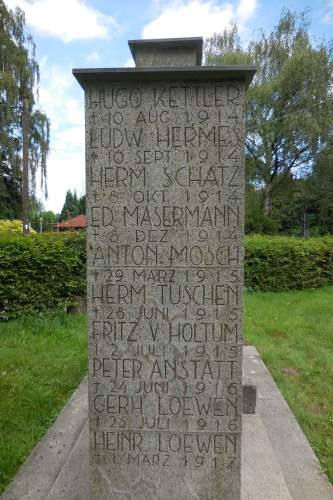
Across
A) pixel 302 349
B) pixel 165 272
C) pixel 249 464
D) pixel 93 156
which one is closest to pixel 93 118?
pixel 93 156

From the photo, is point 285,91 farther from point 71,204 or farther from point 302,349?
point 71,204

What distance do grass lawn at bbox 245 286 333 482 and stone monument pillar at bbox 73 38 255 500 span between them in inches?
44.5

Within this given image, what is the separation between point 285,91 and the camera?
18.5 m

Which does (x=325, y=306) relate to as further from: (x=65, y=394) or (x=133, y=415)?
(x=133, y=415)

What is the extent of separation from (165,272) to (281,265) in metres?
7.63

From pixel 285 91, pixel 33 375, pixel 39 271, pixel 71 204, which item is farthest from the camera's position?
pixel 71 204

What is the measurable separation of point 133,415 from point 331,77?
19.9m

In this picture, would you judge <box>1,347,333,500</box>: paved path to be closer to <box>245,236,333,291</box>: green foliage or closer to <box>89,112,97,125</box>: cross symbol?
<box>89,112,97,125</box>: cross symbol

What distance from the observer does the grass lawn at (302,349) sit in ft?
10.3

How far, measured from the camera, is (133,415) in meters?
2.04

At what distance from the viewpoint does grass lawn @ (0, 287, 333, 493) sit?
115 inches

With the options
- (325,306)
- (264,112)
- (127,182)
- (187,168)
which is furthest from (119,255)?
(264,112)

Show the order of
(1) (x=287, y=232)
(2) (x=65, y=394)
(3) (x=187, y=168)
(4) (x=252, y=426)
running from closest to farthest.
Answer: (3) (x=187, y=168), (4) (x=252, y=426), (2) (x=65, y=394), (1) (x=287, y=232)

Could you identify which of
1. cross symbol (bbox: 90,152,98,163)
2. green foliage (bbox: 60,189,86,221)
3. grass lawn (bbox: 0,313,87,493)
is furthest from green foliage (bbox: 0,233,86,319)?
green foliage (bbox: 60,189,86,221)
